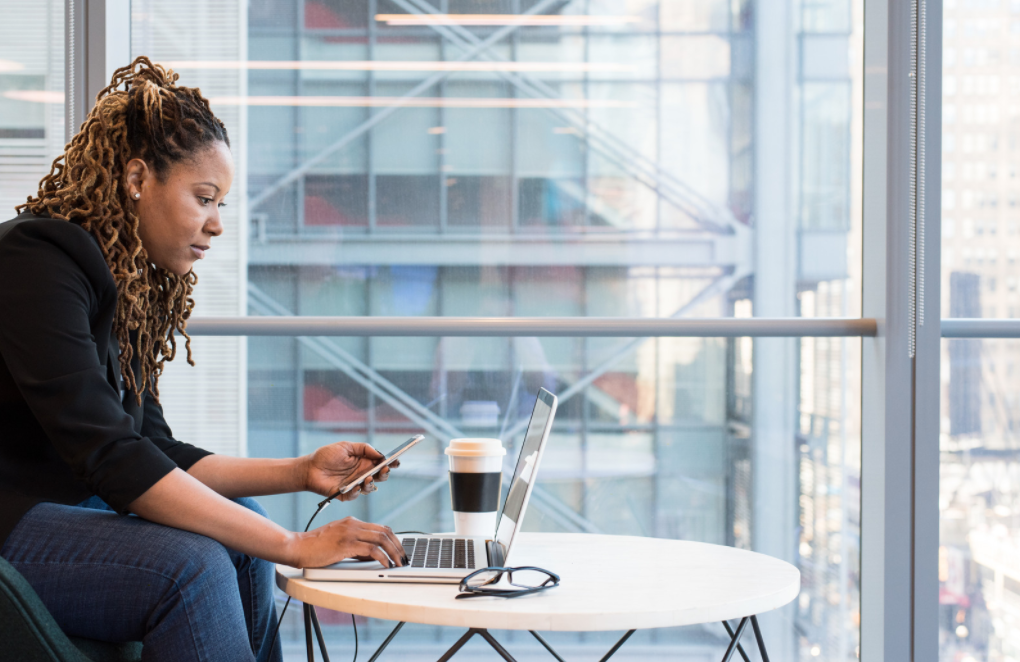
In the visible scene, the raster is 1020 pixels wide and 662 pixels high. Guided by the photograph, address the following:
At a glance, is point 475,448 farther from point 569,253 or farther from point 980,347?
point 980,347

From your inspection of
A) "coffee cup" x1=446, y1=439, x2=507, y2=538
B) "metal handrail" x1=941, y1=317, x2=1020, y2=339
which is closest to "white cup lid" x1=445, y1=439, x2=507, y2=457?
"coffee cup" x1=446, y1=439, x2=507, y2=538

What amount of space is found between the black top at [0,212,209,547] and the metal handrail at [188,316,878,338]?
69 cm

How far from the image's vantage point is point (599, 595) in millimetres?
993

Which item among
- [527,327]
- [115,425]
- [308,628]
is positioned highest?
[527,327]

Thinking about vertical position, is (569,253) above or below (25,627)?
above

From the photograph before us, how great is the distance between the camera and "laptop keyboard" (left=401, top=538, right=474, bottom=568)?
1089 millimetres

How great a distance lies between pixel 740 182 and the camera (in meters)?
2.15

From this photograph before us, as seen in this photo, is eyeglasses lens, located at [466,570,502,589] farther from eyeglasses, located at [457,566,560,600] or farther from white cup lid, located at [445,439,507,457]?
white cup lid, located at [445,439,507,457]

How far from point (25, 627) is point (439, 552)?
52 centimetres

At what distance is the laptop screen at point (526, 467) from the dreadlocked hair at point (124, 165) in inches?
24.6

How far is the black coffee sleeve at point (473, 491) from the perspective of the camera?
131 cm

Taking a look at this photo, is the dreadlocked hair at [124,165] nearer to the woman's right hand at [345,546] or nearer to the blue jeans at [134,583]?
the blue jeans at [134,583]

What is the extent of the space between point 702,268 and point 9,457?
167 cm

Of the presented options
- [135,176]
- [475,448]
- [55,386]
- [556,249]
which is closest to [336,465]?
[475,448]
